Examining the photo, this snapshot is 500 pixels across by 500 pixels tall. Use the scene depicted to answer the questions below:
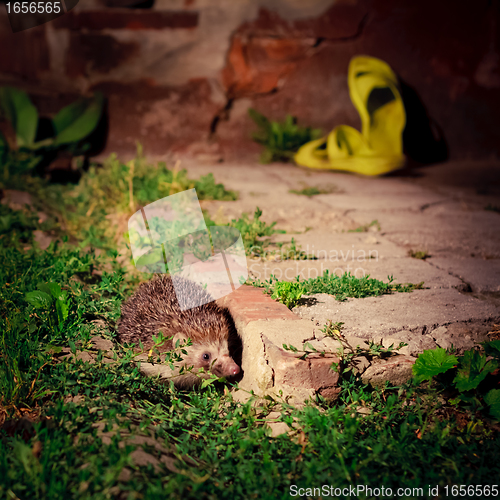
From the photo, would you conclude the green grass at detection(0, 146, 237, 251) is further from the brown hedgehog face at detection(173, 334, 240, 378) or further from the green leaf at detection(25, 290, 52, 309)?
the brown hedgehog face at detection(173, 334, 240, 378)

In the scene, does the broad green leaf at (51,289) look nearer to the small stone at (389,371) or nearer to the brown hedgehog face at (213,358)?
the brown hedgehog face at (213,358)

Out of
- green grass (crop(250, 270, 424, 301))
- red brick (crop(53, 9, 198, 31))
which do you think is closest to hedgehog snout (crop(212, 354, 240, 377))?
green grass (crop(250, 270, 424, 301))

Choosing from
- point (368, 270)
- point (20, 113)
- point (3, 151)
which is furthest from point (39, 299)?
point (20, 113)

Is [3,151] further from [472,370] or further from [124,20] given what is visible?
[472,370]

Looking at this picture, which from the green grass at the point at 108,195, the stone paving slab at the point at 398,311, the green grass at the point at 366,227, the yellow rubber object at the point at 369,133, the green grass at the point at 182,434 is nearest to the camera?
the green grass at the point at 182,434

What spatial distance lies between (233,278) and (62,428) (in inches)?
57.6

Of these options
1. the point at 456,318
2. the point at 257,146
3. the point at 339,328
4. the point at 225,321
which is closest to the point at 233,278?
the point at 225,321

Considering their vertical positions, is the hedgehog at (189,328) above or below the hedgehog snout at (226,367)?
above

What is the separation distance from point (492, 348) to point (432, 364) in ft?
1.17

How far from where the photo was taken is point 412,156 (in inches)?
296

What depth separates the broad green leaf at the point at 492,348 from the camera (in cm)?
230

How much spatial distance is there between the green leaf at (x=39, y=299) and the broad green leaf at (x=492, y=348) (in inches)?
96.8

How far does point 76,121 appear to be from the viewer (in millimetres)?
6730

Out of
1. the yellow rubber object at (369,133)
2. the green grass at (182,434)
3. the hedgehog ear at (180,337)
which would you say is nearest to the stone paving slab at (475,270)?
the green grass at (182,434)
